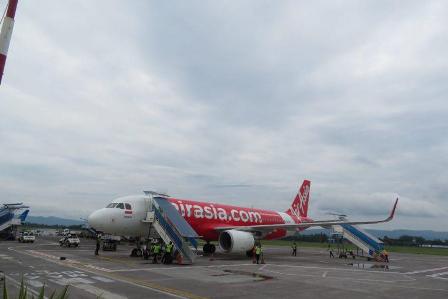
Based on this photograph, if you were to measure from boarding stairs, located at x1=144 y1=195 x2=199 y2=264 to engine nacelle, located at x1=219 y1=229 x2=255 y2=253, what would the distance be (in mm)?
3579

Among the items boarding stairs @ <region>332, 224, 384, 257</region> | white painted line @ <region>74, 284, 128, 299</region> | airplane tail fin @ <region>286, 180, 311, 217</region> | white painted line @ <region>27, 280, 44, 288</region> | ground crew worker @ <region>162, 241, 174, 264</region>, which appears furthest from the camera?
airplane tail fin @ <region>286, 180, 311, 217</region>

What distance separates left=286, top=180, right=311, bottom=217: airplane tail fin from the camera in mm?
46156

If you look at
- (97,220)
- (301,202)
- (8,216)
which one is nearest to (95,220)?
(97,220)

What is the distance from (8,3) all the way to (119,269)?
14115 millimetres

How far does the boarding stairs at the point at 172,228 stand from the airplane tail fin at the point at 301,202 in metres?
23.1

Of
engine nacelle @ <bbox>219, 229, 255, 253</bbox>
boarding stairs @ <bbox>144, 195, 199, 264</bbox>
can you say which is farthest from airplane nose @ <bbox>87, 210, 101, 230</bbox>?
engine nacelle @ <bbox>219, 229, 255, 253</bbox>

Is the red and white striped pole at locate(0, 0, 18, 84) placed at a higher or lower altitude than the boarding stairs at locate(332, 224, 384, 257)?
higher

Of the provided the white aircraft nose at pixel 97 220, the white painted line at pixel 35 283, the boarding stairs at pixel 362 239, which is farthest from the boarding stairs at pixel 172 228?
the boarding stairs at pixel 362 239

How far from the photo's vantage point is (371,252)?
34438mm

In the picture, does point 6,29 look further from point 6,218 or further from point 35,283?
point 6,218

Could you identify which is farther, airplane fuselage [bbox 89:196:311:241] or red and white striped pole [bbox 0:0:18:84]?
airplane fuselage [bbox 89:196:311:241]

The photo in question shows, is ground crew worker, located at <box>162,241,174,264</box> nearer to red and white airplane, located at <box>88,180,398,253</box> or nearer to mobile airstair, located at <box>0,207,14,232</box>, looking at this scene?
red and white airplane, located at <box>88,180,398,253</box>

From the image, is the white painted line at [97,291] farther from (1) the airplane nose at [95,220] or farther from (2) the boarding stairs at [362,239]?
(2) the boarding stairs at [362,239]

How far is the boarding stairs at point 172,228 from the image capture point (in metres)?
23.6
